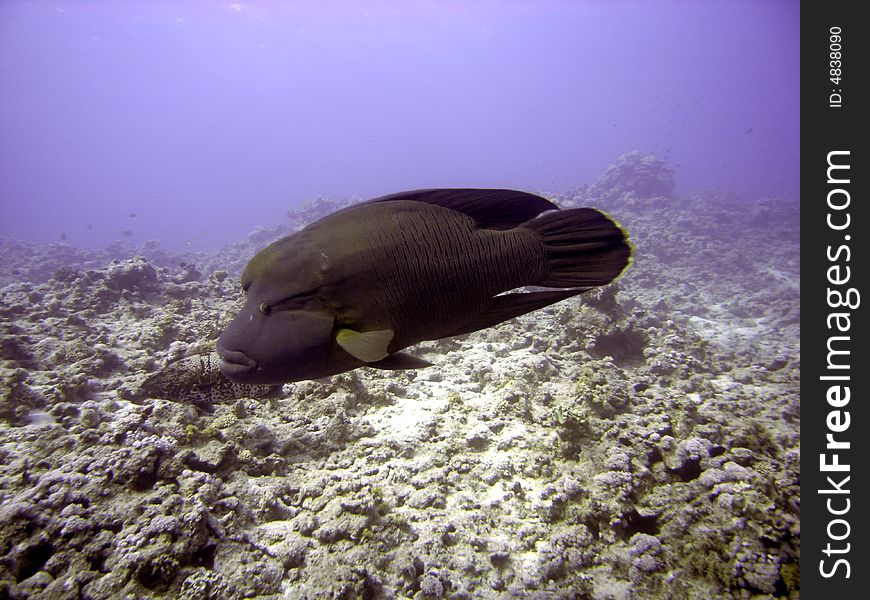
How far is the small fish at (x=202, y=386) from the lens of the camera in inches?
169

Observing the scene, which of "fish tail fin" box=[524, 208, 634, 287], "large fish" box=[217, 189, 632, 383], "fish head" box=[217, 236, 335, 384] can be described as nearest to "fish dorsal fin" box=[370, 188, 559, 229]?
"large fish" box=[217, 189, 632, 383]

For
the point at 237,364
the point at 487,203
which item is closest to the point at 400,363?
the point at 237,364

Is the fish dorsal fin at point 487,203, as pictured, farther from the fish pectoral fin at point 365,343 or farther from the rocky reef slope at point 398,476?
the rocky reef slope at point 398,476

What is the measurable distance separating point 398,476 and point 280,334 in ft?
9.26

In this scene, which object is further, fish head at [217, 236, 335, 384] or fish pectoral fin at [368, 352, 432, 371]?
fish pectoral fin at [368, 352, 432, 371]

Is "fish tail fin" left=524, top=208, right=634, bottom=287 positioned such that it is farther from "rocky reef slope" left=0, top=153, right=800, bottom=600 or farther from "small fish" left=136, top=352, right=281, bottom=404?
"small fish" left=136, top=352, right=281, bottom=404

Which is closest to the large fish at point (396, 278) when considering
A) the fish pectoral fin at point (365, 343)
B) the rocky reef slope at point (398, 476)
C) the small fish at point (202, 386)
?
the fish pectoral fin at point (365, 343)

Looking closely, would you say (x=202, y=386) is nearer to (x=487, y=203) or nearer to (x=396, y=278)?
(x=396, y=278)

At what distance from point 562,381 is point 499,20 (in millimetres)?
158611

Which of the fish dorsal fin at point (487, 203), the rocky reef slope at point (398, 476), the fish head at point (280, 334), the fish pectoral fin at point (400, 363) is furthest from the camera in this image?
the rocky reef slope at point (398, 476)

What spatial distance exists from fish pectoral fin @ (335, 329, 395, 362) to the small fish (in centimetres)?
303

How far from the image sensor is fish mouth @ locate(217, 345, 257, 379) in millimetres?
1739

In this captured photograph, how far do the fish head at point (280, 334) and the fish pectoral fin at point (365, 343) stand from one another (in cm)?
11
